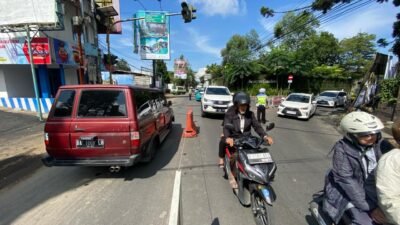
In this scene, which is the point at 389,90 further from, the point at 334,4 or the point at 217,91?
the point at 217,91

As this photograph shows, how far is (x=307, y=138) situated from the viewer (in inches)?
347

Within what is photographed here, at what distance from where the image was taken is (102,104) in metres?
4.51

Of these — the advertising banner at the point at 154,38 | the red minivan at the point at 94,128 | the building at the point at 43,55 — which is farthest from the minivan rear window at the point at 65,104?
the advertising banner at the point at 154,38

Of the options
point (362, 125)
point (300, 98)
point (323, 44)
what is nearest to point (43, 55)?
point (300, 98)

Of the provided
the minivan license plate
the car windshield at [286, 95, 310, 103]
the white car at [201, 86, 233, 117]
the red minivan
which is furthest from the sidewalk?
the car windshield at [286, 95, 310, 103]

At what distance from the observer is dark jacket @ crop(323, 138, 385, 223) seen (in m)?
2.15

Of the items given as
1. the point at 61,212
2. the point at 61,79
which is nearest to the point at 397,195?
the point at 61,212

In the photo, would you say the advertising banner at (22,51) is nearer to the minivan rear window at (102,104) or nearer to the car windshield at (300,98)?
the minivan rear window at (102,104)

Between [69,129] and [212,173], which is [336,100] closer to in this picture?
[212,173]

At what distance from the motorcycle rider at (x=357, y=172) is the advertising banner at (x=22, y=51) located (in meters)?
15.5

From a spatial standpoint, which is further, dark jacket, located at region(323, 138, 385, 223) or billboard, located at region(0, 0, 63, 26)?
billboard, located at region(0, 0, 63, 26)

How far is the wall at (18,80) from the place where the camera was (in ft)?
49.8

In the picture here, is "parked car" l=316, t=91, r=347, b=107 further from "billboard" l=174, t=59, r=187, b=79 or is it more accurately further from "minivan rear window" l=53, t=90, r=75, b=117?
"billboard" l=174, t=59, r=187, b=79

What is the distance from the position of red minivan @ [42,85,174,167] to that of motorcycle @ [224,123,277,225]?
80.2 inches
